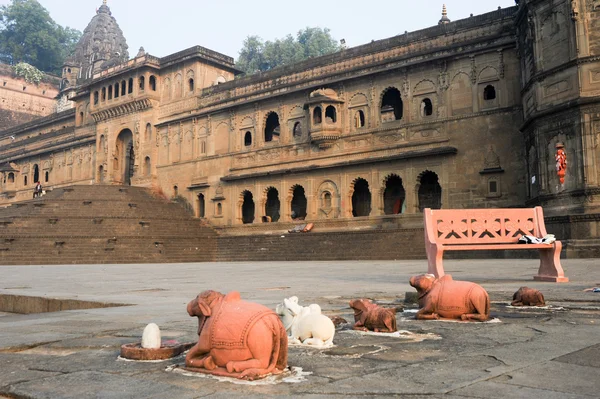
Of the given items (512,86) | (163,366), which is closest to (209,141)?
(512,86)

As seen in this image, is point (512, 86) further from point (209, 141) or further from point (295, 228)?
point (209, 141)

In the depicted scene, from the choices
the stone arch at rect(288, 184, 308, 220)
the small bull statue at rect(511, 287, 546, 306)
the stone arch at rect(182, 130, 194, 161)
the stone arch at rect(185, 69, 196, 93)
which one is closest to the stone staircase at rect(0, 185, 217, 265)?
the stone arch at rect(182, 130, 194, 161)

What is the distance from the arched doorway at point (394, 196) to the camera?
24594 millimetres

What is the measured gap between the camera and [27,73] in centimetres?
5912

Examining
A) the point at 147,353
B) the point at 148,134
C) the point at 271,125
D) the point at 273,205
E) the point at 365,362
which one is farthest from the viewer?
the point at 148,134

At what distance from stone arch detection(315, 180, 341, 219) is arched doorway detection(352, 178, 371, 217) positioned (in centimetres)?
96

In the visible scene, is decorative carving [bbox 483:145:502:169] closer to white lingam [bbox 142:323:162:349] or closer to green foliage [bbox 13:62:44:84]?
white lingam [bbox 142:323:162:349]

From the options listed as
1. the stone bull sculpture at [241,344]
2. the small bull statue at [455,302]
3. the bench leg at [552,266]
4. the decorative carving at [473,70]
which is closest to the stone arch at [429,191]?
the decorative carving at [473,70]

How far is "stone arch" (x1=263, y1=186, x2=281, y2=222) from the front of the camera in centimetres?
2872

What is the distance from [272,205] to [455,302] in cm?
2514

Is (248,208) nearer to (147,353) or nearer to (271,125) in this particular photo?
(271,125)

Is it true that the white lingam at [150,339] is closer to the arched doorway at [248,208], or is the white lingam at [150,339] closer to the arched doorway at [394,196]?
the arched doorway at [394,196]

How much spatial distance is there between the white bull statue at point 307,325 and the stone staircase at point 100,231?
64.3ft

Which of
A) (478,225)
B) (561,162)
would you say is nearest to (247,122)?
(561,162)
